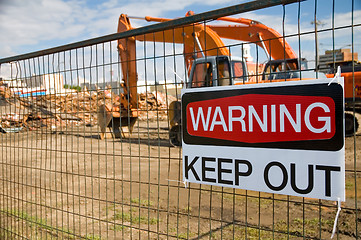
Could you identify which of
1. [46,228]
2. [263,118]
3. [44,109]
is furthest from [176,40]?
[263,118]

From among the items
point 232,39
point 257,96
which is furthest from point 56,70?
point 232,39

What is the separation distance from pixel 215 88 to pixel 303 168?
74 centimetres

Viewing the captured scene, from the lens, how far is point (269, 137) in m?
2.05

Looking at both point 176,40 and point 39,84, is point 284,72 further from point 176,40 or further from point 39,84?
point 176,40

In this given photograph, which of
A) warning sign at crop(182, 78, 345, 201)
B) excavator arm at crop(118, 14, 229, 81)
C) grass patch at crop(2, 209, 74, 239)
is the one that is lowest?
grass patch at crop(2, 209, 74, 239)

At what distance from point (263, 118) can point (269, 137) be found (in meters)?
0.12

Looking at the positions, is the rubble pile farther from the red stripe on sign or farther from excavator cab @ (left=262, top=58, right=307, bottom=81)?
excavator cab @ (left=262, top=58, right=307, bottom=81)

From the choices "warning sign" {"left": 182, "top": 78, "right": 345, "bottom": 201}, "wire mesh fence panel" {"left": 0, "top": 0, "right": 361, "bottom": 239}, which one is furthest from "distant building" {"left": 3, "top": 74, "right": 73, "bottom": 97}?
"warning sign" {"left": 182, "top": 78, "right": 345, "bottom": 201}

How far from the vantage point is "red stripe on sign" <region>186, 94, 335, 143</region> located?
187 centimetres

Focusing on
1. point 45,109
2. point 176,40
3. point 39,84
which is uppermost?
point 176,40

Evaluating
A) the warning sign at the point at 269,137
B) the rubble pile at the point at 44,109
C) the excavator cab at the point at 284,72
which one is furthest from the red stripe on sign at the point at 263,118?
the rubble pile at the point at 44,109

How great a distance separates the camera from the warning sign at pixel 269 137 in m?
1.84

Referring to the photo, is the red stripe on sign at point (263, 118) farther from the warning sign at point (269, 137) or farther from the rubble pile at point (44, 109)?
the rubble pile at point (44, 109)

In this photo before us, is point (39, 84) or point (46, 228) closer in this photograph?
point (46, 228)
